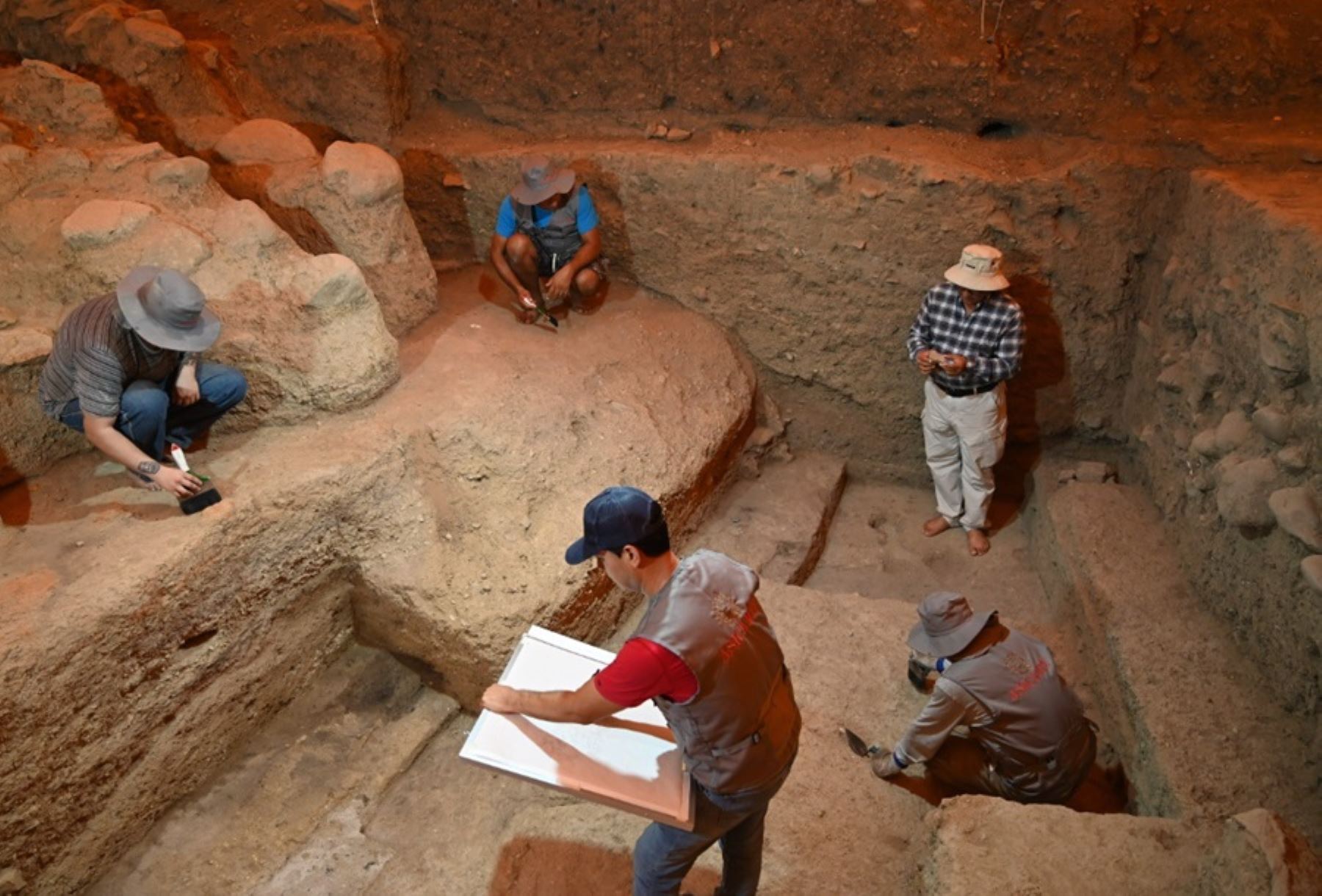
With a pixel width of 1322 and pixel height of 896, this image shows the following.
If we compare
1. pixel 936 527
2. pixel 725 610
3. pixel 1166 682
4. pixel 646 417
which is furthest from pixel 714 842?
pixel 936 527

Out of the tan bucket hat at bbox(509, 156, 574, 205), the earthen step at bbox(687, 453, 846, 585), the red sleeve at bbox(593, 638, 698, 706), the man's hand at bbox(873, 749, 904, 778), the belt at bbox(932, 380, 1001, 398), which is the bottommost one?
the earthen step at bbox(687, 453, 846, 585)

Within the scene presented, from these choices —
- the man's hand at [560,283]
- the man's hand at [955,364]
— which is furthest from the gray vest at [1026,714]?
the man's hand at [560,283]

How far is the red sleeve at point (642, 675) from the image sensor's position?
2100 millimetres

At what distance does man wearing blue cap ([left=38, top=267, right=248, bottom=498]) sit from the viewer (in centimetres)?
330

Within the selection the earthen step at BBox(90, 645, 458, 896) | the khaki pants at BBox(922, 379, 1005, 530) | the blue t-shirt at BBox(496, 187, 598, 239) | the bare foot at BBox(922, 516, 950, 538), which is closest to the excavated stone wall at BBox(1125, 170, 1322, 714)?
the khaki pants at BBox(922, 379, 1005, 530)

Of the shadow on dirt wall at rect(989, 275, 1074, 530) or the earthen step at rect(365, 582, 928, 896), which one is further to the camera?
the shadow on dirt wall at rect(989, 275, 1074, 530)

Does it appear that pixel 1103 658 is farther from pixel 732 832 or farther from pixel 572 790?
pixel 572 790

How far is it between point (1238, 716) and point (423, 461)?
10.7ft

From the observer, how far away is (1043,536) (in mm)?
4852

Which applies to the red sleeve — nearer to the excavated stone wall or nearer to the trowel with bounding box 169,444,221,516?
the trowel with bounding box 169,444,221,516

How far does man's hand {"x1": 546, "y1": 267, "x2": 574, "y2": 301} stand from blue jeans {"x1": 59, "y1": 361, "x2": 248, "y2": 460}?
1.70m

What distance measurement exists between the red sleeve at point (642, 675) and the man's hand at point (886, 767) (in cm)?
165

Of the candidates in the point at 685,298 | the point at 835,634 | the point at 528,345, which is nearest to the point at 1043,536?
the point at 835,634

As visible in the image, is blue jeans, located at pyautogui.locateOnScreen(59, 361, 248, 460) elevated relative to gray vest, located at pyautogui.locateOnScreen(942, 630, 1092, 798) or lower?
elevated
